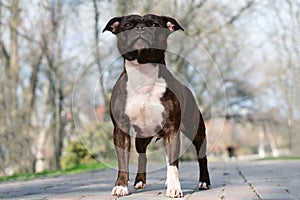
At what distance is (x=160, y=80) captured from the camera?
16.2 feet

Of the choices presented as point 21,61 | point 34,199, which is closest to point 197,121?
point 34,199

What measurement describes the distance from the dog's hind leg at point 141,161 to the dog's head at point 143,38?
103cm

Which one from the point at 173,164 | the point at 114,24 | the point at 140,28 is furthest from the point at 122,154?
the point at 114,24

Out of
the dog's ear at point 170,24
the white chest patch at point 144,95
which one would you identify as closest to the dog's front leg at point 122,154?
the white chest patch at point 144,95

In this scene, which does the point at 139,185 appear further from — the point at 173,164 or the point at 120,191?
the point at 173,164

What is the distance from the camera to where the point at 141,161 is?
5.69 m

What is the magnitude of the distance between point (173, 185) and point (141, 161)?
1.10m

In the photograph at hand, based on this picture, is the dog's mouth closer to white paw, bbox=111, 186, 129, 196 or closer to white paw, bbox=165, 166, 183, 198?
white paw, bbox=165, 166, 183, 198

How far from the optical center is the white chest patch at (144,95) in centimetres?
484

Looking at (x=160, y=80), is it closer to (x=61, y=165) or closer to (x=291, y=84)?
(x=61, y=165)

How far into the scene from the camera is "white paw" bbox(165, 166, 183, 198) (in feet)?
15.1

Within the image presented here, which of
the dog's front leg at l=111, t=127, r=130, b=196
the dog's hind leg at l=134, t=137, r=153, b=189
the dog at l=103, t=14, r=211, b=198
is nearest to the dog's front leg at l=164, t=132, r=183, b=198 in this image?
the dog at l=103, t=14, r=211, b=198

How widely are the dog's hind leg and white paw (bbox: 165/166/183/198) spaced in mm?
860

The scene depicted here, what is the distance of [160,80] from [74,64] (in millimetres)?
17468
